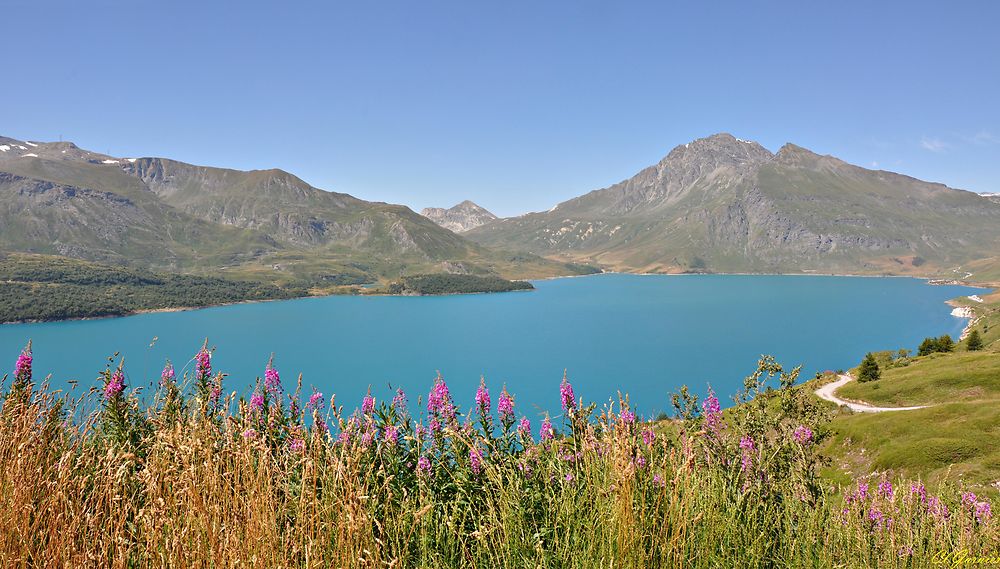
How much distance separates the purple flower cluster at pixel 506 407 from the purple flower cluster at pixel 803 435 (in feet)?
17.1

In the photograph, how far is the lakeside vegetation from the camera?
365 centimetres

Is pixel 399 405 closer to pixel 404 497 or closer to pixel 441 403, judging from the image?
pixel 441 403

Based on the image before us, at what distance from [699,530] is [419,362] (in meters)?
141

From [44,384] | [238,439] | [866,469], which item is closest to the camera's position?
[238,439]

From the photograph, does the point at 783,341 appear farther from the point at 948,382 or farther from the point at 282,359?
the point at 282,359

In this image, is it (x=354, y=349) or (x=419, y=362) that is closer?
(x=419, y=362)

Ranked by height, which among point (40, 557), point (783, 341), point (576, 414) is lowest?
point (783, 341)

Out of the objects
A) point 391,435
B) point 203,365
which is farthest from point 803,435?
point 203,365

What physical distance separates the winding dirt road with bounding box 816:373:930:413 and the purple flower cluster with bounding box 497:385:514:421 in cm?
4974

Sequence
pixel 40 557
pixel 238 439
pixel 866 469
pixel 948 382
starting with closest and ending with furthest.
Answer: pixel 40 557, pixel 238 439, pixel 866 469, pixel 948 382

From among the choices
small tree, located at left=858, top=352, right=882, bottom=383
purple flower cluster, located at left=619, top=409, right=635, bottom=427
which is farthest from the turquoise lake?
purple flower cluster, located at left=619, top=409, right=635, bottom=427

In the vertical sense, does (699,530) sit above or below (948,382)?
above

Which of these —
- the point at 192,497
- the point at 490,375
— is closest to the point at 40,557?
the point at 192,497

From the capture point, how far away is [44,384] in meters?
6.26
